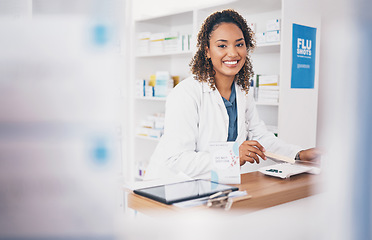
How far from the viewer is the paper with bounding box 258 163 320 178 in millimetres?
1635

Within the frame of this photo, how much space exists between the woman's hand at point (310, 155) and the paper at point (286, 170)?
0.07 meters

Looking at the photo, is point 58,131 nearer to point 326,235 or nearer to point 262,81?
point 326,235

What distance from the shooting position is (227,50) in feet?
6.98

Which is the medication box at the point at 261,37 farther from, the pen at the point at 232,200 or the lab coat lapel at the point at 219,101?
the pen at the point at 232,200

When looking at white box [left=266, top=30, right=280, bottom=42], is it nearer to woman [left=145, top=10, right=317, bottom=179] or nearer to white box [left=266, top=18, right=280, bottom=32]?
white box [left=266, top=18, right=280, bottom=32]

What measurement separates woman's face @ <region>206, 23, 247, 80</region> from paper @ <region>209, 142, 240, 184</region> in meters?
0.79

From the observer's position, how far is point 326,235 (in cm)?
104

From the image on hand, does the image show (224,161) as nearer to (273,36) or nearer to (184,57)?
(273,36)

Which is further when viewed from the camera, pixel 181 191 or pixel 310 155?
pixel 310 155

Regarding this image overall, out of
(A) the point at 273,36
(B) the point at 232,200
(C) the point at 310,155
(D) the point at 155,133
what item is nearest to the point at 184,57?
(D) the point at 155,133

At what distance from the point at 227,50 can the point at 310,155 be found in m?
0.77

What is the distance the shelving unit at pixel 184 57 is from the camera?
3017 mm

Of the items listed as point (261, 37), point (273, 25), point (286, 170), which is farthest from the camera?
point (261, 37)

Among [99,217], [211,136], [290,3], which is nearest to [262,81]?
[290,3]
